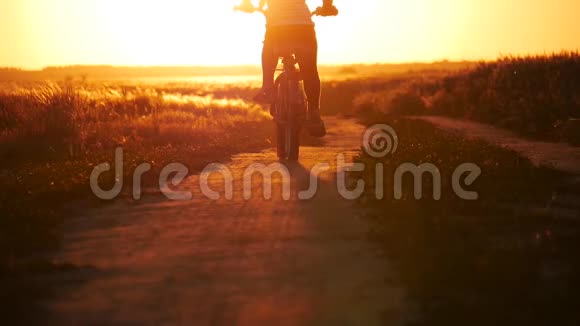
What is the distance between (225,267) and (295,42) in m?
5.83

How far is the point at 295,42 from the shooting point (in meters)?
10.8

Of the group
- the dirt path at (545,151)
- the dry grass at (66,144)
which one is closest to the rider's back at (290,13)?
the dry grass at (66,144)

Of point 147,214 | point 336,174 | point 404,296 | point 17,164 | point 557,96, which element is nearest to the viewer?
point 404,296

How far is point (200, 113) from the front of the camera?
32.0m

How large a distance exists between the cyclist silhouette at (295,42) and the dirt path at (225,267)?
3.13m

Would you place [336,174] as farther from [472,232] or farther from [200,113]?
[200,113]

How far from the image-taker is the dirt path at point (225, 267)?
4.46 metres

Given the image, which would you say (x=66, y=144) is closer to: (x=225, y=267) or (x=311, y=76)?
(x=311, y=76)

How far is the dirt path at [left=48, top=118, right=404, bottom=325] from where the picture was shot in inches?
175

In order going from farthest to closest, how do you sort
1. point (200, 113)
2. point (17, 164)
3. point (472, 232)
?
point (200, 113) → point (17, 164) → point (472, 232)

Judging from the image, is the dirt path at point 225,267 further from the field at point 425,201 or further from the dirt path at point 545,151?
the dirt path at point 545,151

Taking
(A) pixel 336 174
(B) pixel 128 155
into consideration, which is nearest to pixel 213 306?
(A) pixel 336 174

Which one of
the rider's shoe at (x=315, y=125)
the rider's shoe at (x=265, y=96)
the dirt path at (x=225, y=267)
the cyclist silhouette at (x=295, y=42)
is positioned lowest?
the dirt path at (x=225, y=267)

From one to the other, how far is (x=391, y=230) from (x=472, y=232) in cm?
66
